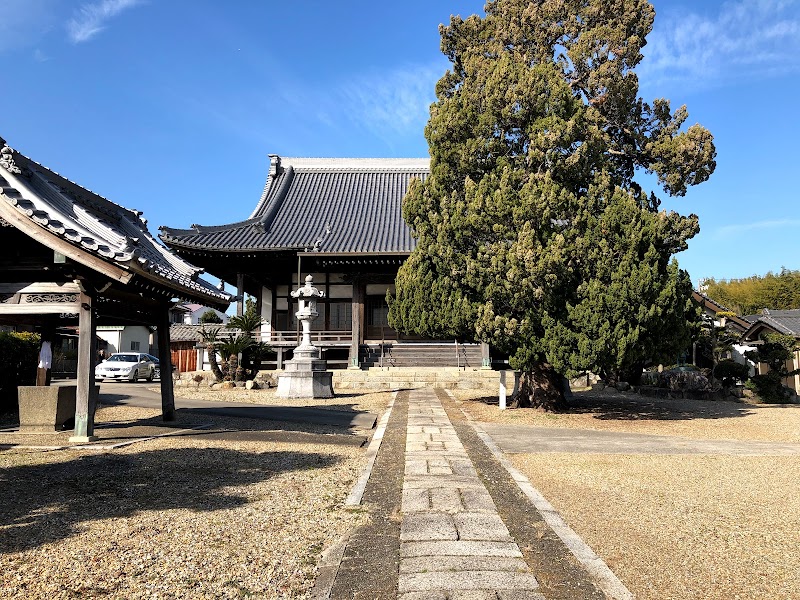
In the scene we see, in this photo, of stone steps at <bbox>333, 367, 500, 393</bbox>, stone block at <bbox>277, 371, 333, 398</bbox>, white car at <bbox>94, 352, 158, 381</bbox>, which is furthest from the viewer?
white car at <bbox>94, 352, 158, 381</bbox>

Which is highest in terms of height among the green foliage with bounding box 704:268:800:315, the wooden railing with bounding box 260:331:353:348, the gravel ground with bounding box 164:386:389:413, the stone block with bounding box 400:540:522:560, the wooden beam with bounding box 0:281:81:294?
the green foliage with bounding box 704:268:800:315

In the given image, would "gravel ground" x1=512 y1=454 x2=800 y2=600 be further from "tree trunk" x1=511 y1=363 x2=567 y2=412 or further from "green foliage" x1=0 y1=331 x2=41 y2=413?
"green foliage" x1=0 y1=331 x2=41 y2=413

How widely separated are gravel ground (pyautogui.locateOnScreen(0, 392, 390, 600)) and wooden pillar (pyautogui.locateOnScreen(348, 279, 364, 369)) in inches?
504

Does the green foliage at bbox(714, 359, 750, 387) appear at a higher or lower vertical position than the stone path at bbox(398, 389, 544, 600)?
higher

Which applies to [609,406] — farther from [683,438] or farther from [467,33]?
[467,33]

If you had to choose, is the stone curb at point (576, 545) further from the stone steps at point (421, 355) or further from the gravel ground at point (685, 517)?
the stone steps at point (421, 355)

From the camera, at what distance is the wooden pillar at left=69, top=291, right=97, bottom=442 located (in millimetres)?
7152

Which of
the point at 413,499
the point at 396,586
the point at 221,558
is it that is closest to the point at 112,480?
the point at 221,558

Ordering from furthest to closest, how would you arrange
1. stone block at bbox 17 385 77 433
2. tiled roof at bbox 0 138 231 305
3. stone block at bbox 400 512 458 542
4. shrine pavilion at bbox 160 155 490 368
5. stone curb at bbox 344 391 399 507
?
shrine pavilion at bbox 160 155 490 368 → stone block at bbox 17 385 77 433 → tiled roof at bbox 0 138 231 305 → stone curb at bbox 344 391 399 507 → stone block at bbox 400 512 458 542

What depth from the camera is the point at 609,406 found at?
46.0ft

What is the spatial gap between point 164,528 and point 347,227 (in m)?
19.8

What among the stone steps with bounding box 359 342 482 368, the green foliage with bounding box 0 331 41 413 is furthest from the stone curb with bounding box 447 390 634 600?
the stone steps with bounding box 359 342 482 368

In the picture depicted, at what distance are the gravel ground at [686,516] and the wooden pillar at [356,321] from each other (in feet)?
40.6

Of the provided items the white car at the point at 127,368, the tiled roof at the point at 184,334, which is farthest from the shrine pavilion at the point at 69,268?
the tiled roof at the point at 184,334
